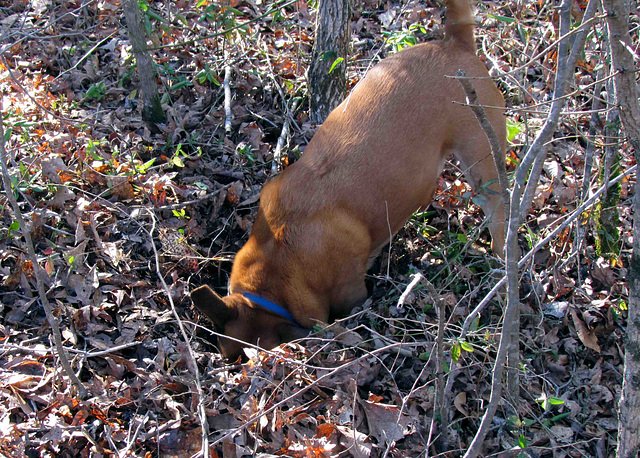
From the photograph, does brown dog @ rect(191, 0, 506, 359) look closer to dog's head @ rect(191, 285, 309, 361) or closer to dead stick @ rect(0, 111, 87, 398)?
dog's head @ rect(191, 285, 309, 361)

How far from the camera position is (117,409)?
3.11 m

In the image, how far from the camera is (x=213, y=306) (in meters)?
3.46

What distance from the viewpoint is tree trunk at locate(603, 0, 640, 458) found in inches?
79.0

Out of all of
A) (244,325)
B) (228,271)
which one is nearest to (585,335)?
(244,325)

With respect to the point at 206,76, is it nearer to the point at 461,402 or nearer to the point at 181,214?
the point at 181,214

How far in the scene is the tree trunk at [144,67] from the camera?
4.68 metres

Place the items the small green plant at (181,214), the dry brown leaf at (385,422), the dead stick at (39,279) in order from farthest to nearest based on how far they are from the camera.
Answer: the small green plant at (181,214) → the dry brown leaf at (385,422) → the dead stick at (39,279)

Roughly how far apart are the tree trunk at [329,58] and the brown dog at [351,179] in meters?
1.10

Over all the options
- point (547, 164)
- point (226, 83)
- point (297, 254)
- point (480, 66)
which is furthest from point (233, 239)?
point (547, 164)

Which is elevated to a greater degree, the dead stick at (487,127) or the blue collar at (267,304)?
the dead stick at (487,127)

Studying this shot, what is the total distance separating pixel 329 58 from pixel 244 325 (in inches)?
110

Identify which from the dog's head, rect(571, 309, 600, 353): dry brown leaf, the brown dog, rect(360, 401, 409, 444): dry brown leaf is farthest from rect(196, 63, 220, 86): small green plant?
rect(571, 309, 600, 353): dry brown leaf

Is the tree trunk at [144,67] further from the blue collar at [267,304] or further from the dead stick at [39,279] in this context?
the blue collar at [267,304]

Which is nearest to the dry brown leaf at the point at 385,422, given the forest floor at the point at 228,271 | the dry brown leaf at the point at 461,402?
the forest floor at the point at 228,271
